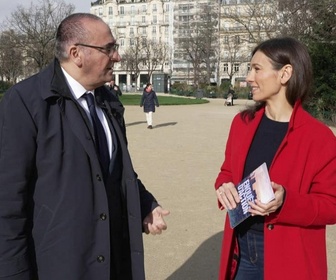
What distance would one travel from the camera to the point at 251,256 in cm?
237

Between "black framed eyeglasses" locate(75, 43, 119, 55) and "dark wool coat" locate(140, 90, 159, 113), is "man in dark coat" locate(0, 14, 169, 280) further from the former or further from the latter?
"dark wool coat" locate(140, 90, 159, 113)

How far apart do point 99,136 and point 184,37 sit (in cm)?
8259

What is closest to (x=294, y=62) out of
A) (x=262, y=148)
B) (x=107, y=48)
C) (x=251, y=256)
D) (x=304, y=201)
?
(x=262, y=148)

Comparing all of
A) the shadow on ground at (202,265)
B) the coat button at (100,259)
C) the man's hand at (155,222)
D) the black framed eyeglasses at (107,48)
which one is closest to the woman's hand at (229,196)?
the man's hand at (155,222)

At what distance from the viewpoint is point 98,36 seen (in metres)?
2.15

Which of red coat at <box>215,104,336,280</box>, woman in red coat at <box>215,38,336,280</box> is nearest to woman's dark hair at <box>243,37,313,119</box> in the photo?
woman in red coat at <box>215,38,336,280</box>

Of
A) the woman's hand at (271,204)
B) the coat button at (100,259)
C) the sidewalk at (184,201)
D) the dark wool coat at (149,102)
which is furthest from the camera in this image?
the dark wool coat at (149,102)

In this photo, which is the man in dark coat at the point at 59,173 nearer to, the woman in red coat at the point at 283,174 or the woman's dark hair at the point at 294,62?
the woman in red coat at the point at 283,174

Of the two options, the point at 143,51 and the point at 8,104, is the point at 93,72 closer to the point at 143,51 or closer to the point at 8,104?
the point at 8,104

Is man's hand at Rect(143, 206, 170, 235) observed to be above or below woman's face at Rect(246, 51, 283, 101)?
below

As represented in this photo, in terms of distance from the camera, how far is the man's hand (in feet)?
8.09

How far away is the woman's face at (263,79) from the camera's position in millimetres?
2291

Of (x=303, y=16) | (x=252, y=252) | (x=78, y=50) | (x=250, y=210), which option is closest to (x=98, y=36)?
(x=78, y=50)

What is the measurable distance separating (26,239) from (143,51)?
88.3 metres
